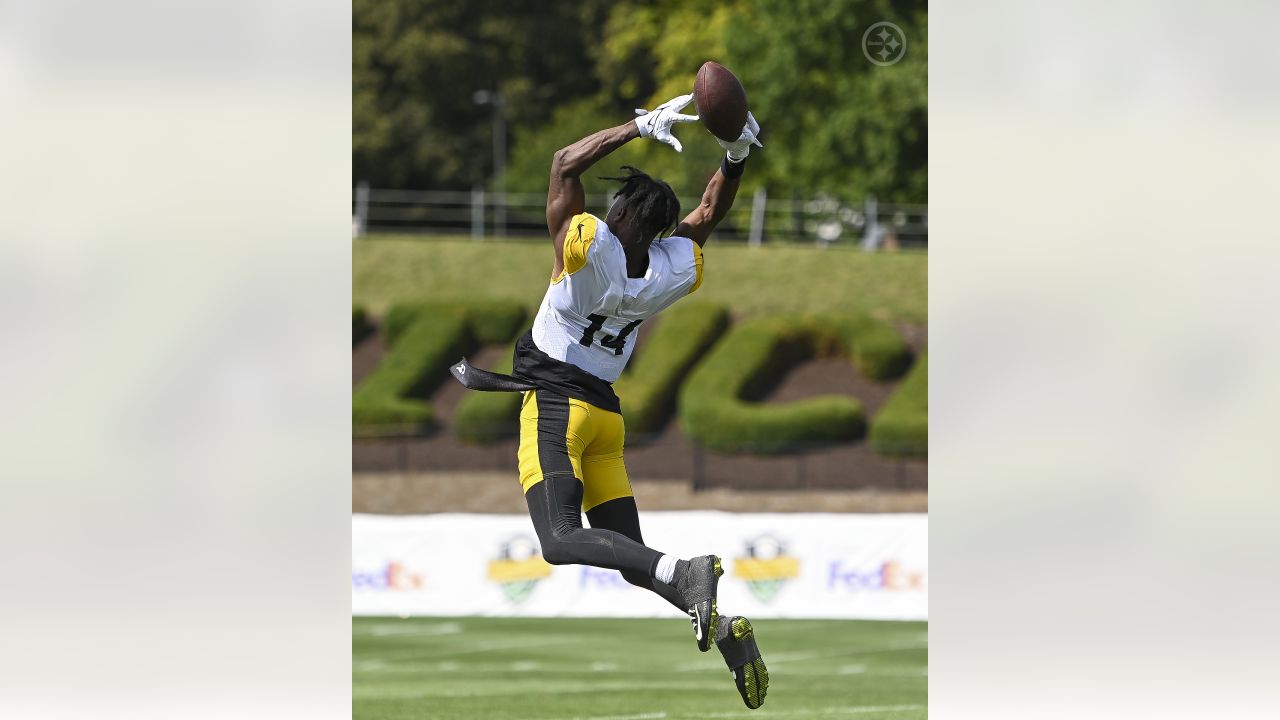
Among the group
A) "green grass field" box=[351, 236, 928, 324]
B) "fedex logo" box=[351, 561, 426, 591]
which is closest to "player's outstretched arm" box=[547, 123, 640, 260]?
"fedex logo" box=[351, 561, 426, 591]

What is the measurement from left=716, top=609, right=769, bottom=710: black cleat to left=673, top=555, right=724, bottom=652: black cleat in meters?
0.08

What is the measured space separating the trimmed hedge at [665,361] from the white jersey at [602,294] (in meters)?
19.7

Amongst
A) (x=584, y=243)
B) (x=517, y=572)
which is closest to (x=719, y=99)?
(x=584, y=243)

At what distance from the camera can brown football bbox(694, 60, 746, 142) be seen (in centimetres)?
638

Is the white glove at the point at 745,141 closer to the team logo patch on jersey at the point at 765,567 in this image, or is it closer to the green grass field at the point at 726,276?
the team logo patch on jersey at the point at 765,567

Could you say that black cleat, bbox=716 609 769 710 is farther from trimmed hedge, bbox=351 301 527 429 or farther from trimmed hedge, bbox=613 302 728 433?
trimmed hedge, bbox=351 301 527 429

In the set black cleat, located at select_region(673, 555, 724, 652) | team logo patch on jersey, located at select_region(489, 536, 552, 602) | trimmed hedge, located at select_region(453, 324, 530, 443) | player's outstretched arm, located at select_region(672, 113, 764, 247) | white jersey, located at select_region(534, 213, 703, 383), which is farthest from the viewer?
trimmed hedge, located at select_region(453, 324, 530, 443)

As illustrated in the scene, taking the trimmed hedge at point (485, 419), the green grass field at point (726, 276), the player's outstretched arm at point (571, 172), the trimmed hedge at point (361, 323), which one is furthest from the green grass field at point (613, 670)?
the trimmed hedge at point (361, 323)
